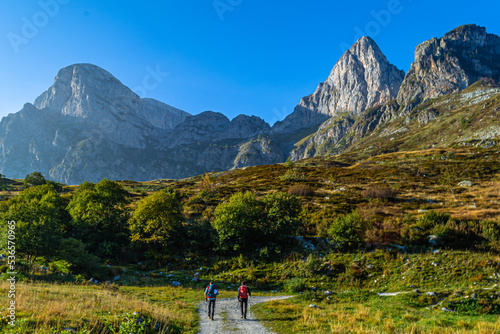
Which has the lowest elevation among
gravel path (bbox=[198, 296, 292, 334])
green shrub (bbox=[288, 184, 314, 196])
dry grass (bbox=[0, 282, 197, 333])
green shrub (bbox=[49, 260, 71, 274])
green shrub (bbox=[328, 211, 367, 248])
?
gravel path (bbox=[198, 296, 292, 334])

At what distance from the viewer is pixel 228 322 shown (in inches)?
526

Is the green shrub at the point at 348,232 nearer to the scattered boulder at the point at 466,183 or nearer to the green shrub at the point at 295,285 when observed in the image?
the green shrub at the point at 295,285

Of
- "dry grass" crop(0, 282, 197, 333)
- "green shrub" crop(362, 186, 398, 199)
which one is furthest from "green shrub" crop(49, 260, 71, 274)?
"green shrub" crop(362, 186, 398, 199)

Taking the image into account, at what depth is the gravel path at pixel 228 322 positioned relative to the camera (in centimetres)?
1186

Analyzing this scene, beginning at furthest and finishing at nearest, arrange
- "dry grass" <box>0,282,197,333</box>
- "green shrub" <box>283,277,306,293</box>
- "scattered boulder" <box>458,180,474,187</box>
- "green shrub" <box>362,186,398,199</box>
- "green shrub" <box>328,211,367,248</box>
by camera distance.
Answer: "scattered boulder" <box>458,180,474,187</box> < "green shrub" <box>362,186,398,199</box> < "green shrub" <box>328,211,367,248</box> < "green shrub" <box>283,277,306,293</box> < "dry grass" <box>0,282,197,333</box>

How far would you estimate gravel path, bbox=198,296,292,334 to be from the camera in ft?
38.9

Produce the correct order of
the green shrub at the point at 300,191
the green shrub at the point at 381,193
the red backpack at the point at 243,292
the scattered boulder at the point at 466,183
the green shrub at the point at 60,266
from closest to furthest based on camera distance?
the red backpack at the point at 243,292
the green shrub at the point at 60,266
the green shrub at the point at 381,193
the scattered boulder at the point at 466,183
the green shrub at the point at 300,191

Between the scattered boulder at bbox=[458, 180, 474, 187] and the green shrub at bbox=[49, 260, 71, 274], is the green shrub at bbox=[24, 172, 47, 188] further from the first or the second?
the scattered boulder at bbox=[458, 180, 474, 187]

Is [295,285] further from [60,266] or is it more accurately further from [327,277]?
[60,266]

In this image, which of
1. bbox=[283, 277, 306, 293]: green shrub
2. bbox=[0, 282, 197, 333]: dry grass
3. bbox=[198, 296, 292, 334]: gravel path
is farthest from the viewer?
bbox=[283, 277, 306, 293]: green shrub

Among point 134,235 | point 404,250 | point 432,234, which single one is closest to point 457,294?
point 404,250

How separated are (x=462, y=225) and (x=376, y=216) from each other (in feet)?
30.0

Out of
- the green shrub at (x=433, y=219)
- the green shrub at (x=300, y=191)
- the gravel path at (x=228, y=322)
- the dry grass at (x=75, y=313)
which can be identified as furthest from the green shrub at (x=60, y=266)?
the green shrub at (x=300, y=191)

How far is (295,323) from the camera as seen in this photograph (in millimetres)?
→ 12352
